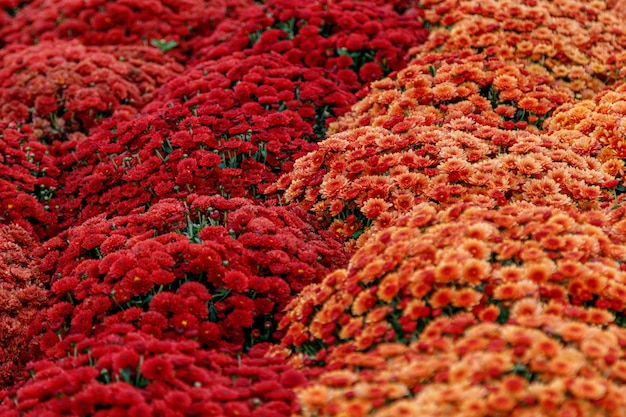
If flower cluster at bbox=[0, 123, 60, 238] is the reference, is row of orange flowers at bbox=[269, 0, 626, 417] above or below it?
above

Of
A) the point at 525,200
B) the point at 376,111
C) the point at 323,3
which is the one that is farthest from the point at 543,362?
the point at 323,3

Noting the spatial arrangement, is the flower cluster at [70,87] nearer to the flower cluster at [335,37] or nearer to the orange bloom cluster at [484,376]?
the flower cluster at [335,37]

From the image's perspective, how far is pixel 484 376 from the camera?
293 centimetres

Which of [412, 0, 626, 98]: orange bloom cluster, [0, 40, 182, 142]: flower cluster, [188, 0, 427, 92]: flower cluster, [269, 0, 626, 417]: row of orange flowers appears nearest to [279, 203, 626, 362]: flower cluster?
[269, 0, 626, 417]: row of orange flowers

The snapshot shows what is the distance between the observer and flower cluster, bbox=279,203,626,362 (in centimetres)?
343

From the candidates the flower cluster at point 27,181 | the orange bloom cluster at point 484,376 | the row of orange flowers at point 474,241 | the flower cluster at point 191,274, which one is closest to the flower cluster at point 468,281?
the row of orange flowers at point 474,241

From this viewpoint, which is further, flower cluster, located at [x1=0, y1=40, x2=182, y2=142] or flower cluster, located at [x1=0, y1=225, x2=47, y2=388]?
flower cluster, located at [x1=0, y1=40, x2=182, y2=142]

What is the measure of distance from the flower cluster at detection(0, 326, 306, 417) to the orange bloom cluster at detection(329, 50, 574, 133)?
234cm

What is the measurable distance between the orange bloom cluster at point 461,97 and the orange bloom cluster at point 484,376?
2314mm

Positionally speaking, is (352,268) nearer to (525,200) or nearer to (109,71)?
(525,200)

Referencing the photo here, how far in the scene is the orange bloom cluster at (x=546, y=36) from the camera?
6.25m

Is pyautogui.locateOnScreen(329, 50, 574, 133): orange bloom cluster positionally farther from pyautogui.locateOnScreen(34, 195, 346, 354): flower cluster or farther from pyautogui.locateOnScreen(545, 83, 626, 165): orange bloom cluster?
pyautogui.locateOnScreen(34, 195, 346, 354): flower cluster

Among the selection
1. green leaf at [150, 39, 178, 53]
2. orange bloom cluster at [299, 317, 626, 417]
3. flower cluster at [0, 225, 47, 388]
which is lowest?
flower cluster at [0, 225, 47, 388]

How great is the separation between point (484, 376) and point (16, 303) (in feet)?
8.99
